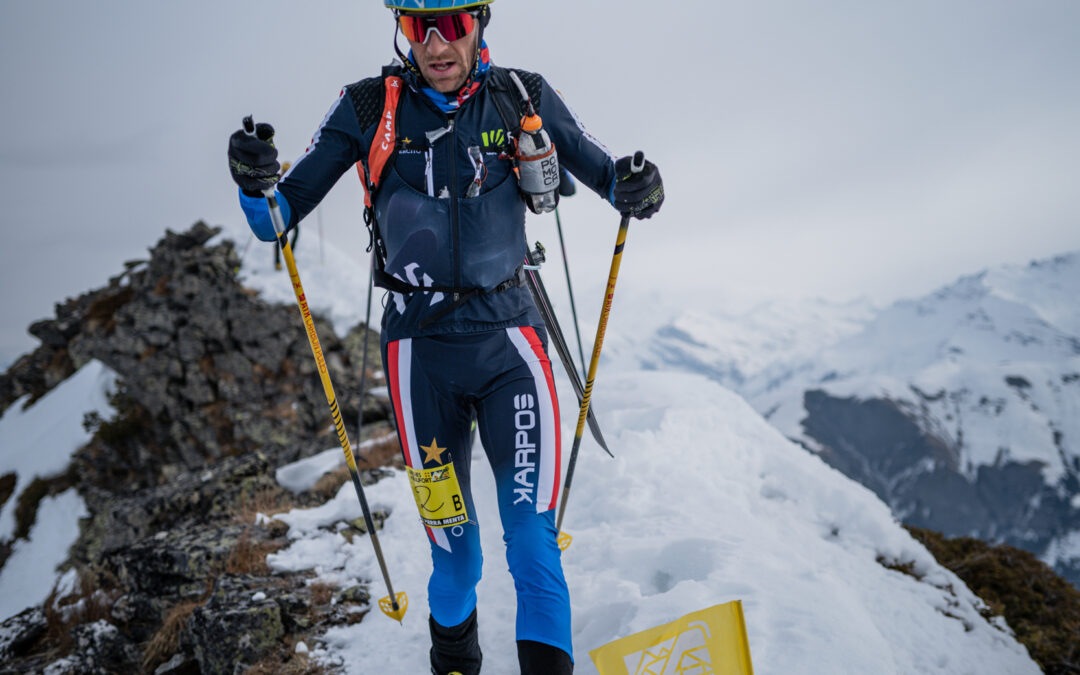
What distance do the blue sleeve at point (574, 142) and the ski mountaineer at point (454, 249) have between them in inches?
3.4

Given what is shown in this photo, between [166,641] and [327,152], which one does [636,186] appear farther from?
[166,641]

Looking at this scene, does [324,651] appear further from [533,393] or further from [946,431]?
[946,431]

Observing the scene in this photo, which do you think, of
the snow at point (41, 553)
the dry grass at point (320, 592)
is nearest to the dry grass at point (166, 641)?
the dry grass at point (320, 592)

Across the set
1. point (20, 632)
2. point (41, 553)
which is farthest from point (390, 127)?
point (41, 553)

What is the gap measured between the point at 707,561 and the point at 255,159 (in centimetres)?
449

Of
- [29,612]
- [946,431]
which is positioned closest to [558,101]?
[29,612]

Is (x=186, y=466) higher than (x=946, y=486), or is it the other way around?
(x=186, y=466)

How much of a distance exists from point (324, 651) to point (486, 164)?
13.7 feet

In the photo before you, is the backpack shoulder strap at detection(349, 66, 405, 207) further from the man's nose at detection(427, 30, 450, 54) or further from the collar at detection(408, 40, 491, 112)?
the man's nose at detection(427, 30, 450, 54)

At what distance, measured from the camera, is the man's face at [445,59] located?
2.77 m

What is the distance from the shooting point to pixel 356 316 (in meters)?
21.2

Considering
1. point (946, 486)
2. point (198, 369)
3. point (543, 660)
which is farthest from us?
point (946, 486)

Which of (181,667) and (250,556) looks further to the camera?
(250,556)

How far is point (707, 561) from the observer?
14.6ft
